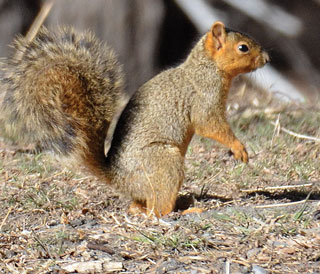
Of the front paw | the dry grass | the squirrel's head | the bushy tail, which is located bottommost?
the dry grass

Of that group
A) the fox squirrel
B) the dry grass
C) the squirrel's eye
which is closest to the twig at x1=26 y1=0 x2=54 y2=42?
the dry grass

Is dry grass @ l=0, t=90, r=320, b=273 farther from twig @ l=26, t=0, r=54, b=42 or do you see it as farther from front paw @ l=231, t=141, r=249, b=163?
twig @ l=26, t=0, r=54, b=42

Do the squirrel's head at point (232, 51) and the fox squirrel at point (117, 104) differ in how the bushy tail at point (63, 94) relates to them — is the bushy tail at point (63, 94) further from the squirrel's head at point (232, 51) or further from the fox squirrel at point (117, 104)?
the squirrel's head at point (232, 51)

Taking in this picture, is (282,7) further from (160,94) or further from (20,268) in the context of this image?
(20,268)

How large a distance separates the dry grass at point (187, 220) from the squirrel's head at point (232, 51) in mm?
815

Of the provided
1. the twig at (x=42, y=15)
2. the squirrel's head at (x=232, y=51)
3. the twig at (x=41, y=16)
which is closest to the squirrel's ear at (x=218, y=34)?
the squirrel's head at (x=232, y=51)

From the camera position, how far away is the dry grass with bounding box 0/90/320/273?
9.57ft

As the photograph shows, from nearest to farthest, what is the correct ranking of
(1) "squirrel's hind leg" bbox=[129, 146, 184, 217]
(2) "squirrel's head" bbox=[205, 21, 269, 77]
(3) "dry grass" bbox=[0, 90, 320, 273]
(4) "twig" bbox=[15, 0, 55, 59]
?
(3) "dry grass" bbox=[0, 90, 320, 273], (1) "squirrel's hind leg" bbox=[129, 146, 184, 217], (2) "squirrel's head" bbox=[205, 21, 269, 77], (4) "twig" bbox=[15, 0, 55, 59]

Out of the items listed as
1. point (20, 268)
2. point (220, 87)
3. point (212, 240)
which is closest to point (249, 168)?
point (220, 87)

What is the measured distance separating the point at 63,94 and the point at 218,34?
1.21 metres

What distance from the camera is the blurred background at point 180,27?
6754 millimetres

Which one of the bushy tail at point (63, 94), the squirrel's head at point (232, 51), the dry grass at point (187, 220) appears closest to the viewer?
the dry grass at point (187, 220)

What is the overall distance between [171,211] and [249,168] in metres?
1.15

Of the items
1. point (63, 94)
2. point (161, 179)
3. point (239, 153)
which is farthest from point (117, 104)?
point (239, 153)
